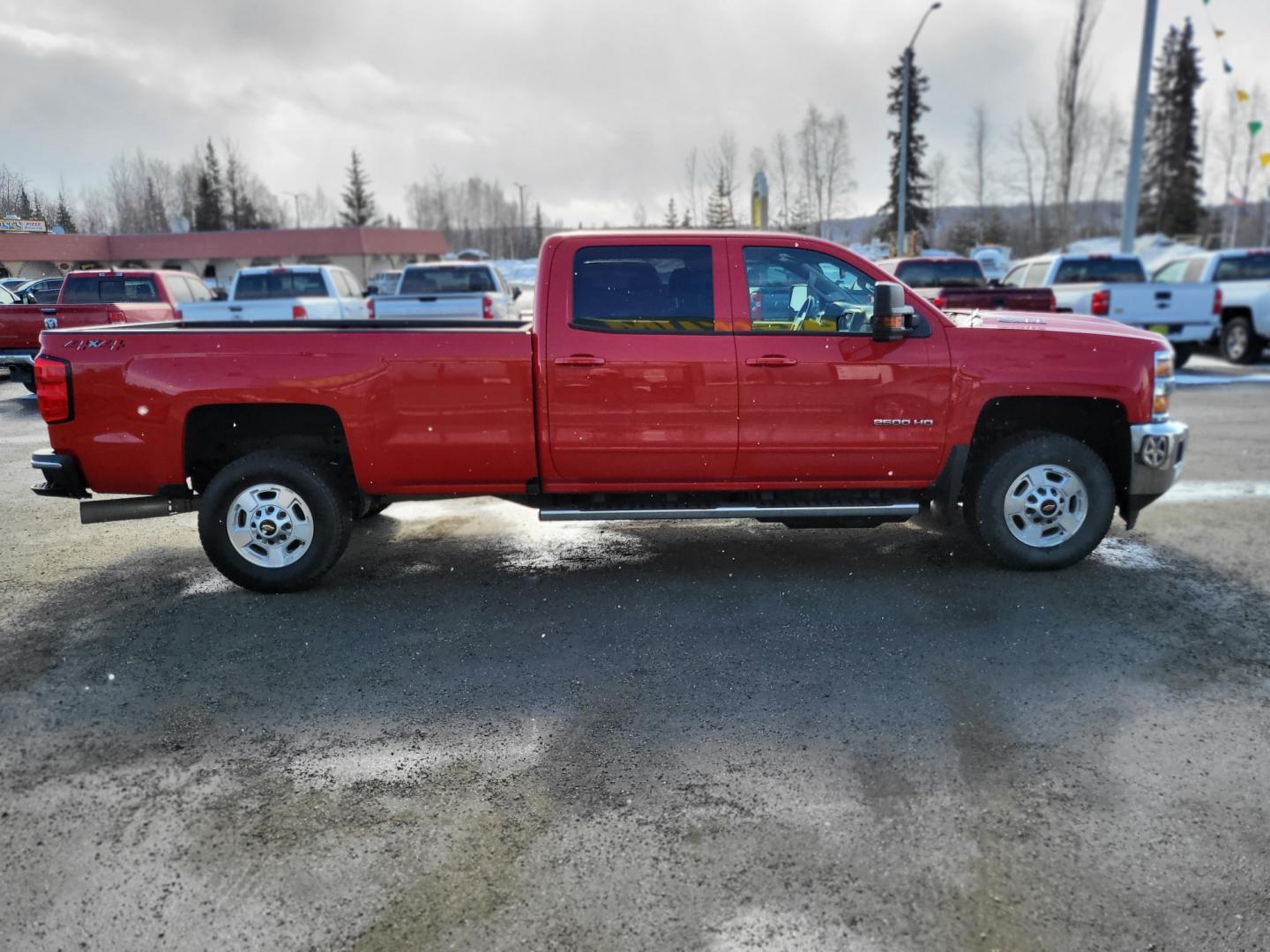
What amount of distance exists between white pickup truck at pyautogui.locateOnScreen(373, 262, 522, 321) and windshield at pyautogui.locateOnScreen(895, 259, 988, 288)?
22.7 feet

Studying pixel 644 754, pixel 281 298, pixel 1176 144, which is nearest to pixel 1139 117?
pixel 281 298

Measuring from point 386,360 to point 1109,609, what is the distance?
406 centimetres

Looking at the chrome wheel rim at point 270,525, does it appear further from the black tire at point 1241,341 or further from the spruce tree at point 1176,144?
the spruce tree at point 1176,144

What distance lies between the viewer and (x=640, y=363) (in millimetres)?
5250

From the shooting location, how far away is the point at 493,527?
6.96m

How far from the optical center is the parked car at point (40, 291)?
930 centimetres

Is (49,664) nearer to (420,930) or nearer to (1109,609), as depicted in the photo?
(420,930)

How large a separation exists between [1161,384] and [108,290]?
12363 millimetres

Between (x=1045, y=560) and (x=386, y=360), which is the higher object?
(x=386, y=360)

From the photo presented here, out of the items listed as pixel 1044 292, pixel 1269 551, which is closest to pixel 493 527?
pixel 1269 551

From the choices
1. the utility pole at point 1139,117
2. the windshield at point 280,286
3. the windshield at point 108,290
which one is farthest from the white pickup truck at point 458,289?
the utility pole at point 1139,117

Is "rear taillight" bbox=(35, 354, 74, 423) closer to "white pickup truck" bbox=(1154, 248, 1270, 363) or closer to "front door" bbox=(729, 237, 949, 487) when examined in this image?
"front door" bbox=(729, 237, 949, 487)

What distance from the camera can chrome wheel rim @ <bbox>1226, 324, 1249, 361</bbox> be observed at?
54.3 feet

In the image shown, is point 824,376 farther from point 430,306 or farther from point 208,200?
point 208,200
